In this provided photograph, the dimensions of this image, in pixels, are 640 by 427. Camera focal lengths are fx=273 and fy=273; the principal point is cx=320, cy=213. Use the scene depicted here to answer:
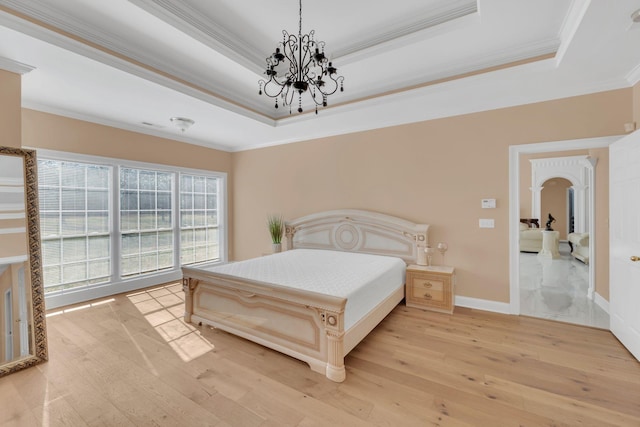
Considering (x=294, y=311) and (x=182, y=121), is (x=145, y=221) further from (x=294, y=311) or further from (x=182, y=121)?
(x=294, y=311)

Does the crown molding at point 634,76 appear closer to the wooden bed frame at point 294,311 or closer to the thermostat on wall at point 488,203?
the thermostat on wall at point 488,203

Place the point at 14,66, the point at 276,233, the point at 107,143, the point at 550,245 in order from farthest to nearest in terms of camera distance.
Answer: the point at 550,245
the point at 276,233
the point at 107,143
the point at 14,66

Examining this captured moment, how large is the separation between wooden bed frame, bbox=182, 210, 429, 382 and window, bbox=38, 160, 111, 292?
202 cm

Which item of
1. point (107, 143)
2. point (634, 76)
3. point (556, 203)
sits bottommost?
point (556, 203)

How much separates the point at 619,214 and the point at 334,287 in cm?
281

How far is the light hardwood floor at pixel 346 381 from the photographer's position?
69.0 inches

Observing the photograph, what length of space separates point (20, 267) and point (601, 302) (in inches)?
251

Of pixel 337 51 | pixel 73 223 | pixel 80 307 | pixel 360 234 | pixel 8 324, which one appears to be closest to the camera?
pixel 8 324

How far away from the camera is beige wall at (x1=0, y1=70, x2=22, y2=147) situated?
2410mm

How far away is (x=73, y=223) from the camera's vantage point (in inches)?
151

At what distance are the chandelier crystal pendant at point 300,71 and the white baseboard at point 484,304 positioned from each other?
3055mm

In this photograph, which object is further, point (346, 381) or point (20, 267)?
point (20, 267)

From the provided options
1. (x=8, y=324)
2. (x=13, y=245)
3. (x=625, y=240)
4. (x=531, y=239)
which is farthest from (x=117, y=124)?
(x=531, y=239)

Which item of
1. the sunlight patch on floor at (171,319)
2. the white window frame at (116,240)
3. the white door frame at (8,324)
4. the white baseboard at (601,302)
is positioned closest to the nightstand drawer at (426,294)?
the white baseboard at (601,302)
